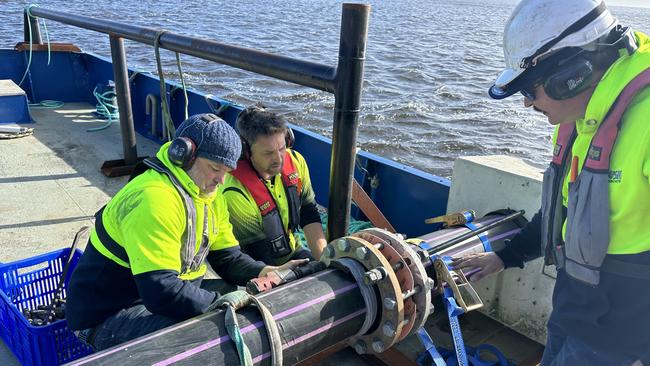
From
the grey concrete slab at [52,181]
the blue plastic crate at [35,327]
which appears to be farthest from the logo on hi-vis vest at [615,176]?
the grey concrete slab at [52,181]

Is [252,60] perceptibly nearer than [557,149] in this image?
No

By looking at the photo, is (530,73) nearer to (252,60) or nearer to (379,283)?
(379,283)

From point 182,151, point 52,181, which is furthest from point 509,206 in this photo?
point 52,181

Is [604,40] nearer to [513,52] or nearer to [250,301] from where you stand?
[513,52]

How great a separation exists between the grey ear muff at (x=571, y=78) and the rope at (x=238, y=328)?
112 centimetres

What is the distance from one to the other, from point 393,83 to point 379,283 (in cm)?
1267

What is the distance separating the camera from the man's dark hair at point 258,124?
113 inches

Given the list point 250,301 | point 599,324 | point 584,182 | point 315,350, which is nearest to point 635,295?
point 599,324

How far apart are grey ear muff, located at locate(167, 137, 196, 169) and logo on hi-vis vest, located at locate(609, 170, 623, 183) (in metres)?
1.49

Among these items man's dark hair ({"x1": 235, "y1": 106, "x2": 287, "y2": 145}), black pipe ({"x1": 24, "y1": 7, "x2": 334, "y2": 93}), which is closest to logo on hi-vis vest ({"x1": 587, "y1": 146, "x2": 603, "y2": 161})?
black pipe ({"x1": 24, "y1": 7, "x2": 334, "y2": 93})

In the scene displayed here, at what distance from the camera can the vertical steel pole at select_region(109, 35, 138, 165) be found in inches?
196

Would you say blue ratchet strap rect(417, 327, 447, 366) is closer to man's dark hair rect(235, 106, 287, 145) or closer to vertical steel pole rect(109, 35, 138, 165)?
man's dark hair rect(235, 106, 287, 145)

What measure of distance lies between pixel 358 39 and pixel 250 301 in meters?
1.20

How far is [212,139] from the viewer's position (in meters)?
2.22
